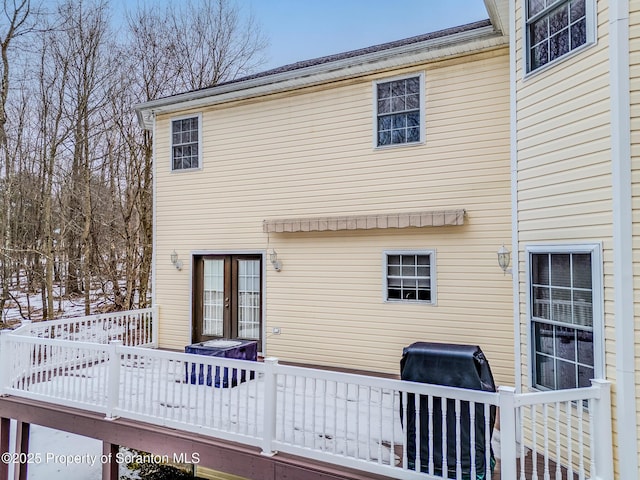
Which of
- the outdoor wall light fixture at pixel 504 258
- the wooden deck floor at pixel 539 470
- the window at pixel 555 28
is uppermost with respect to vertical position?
the window at pixel 555 28

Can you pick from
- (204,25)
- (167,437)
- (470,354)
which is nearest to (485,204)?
(470,354)

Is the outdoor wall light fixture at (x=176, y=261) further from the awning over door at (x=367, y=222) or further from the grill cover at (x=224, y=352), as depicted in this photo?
the grill cover at (x=224, y=352)

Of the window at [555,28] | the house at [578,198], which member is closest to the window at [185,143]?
the house at [578,198]

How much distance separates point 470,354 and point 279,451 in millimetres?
2058

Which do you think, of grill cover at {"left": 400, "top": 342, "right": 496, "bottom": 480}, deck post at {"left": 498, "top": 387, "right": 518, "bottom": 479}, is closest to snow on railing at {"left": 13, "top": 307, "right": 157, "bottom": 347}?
grill cover at {"left": 400, "top": 342, "right": 496, "bottom": 480}

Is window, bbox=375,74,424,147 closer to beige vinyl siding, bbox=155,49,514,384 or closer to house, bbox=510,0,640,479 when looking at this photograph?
beige vinyl siding, bbox=155,49,514,384

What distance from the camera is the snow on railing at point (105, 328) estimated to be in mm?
6944

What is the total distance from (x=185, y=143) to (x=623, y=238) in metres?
7.72

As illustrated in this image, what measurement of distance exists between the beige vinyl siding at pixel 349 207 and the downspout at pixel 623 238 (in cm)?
250

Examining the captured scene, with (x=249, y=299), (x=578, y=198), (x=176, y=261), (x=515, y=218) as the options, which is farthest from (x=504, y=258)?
(x=176, y=261)

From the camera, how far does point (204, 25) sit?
17.2 meters

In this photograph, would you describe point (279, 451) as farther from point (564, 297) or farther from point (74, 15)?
point (74, 15)

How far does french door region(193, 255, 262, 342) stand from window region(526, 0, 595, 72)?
541 cm

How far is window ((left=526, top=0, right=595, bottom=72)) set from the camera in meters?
3.86
